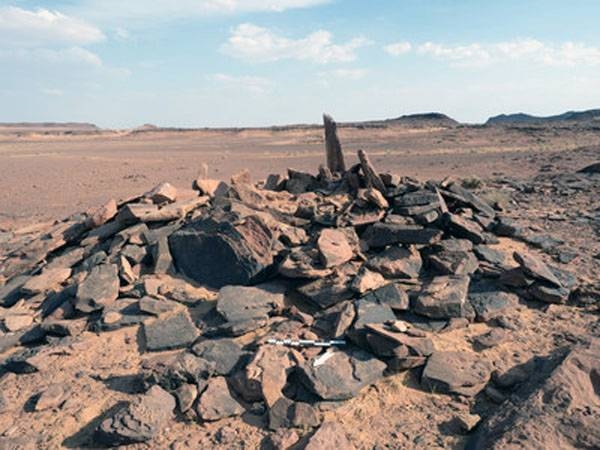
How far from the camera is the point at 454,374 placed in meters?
4.97

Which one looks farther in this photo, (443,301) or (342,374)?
(443,301)

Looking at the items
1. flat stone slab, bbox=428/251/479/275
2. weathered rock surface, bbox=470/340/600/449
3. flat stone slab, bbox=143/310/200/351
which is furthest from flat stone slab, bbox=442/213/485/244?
flat stone slab, bbox=143/310/200/351

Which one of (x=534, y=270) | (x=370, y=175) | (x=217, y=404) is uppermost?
(x=370, y=175)

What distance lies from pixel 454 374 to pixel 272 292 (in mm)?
2415

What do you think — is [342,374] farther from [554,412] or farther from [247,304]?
[554,412]

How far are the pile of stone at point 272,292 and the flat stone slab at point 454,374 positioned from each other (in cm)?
1

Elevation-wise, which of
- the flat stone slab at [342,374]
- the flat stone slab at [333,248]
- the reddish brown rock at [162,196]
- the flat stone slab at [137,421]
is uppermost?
the reddish brown rock at [162,196]

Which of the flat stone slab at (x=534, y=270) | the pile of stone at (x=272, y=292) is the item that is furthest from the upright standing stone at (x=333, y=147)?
the flat stone slab at (x=534, y=270)

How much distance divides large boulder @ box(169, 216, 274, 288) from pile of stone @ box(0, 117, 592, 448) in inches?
0.6

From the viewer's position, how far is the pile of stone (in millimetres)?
4910

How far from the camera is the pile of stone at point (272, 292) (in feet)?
16.1

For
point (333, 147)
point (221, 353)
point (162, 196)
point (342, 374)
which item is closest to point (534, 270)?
point (342, 374)

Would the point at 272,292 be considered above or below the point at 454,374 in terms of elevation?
above

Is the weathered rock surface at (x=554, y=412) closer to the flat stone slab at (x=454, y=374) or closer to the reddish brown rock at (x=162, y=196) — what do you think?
the flat stone slab at (x=454, y=374)
